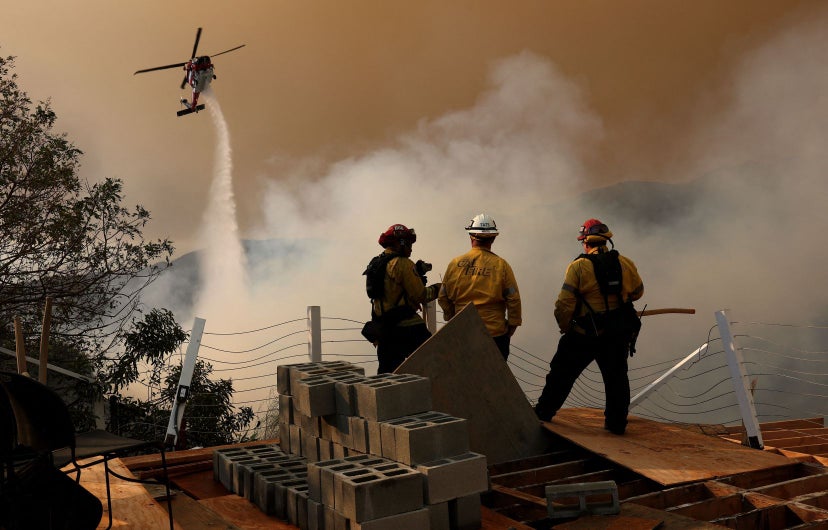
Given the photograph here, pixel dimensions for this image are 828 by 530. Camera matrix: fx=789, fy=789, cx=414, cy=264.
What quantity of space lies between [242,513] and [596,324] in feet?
11.4

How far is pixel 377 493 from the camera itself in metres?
4.44

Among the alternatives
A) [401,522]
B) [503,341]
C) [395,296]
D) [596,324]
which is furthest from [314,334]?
[401,522]

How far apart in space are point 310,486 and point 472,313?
218cm

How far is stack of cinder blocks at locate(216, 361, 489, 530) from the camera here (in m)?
4.50

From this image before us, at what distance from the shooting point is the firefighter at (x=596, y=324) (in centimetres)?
710

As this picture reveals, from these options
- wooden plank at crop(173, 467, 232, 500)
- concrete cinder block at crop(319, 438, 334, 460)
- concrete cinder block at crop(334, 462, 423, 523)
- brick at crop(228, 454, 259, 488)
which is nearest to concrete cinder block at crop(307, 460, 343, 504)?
concrete cinder block at crop(334, 462, 423, 523)

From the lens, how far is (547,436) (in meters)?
7.06

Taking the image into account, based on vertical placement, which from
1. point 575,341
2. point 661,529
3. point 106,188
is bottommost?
point 661,529

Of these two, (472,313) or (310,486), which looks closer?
(310,486)

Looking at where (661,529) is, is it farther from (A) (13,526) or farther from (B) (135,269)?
(B) (135,269)

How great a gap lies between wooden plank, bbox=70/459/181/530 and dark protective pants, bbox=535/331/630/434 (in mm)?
3564

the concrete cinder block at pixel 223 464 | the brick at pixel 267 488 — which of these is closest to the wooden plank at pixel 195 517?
the brick at pixel 267 488

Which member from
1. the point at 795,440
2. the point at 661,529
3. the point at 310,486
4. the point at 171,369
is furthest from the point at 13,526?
the point at 171,369

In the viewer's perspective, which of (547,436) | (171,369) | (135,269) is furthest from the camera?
(135,269)
